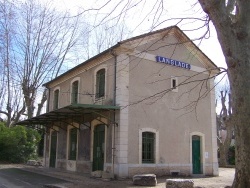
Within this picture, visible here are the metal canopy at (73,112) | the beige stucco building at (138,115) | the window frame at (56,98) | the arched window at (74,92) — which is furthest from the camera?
the window frame at (56,98)

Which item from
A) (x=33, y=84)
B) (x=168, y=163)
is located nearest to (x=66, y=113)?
(x=168, y=163)

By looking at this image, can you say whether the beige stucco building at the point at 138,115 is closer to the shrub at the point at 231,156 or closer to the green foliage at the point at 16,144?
the green foliage at the point at 16,144

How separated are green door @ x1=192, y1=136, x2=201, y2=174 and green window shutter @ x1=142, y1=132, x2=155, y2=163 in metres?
3.26

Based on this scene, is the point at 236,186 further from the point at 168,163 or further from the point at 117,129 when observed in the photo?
the point at 168,163

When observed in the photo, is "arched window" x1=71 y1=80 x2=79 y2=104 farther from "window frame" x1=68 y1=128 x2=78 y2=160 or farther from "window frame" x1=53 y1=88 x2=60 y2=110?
"window frame" x1=53 y1=88 x2=60 y2=110

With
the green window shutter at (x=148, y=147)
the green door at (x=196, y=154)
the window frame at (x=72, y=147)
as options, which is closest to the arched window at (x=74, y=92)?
the window frame at (x=72, y=147)

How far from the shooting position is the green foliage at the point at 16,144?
89.9 ft

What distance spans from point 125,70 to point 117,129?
3.01 m

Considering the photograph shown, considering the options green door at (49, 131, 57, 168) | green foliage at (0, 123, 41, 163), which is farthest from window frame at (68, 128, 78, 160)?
green foliage at (0, 123, 41, 163)

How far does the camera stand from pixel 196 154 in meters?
19.7

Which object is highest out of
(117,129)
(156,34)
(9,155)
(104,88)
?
(156,34)

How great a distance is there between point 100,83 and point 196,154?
7.01 meters

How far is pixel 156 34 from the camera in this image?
60.0ft

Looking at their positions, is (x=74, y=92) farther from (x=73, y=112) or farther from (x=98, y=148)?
(x=98, y=148)
